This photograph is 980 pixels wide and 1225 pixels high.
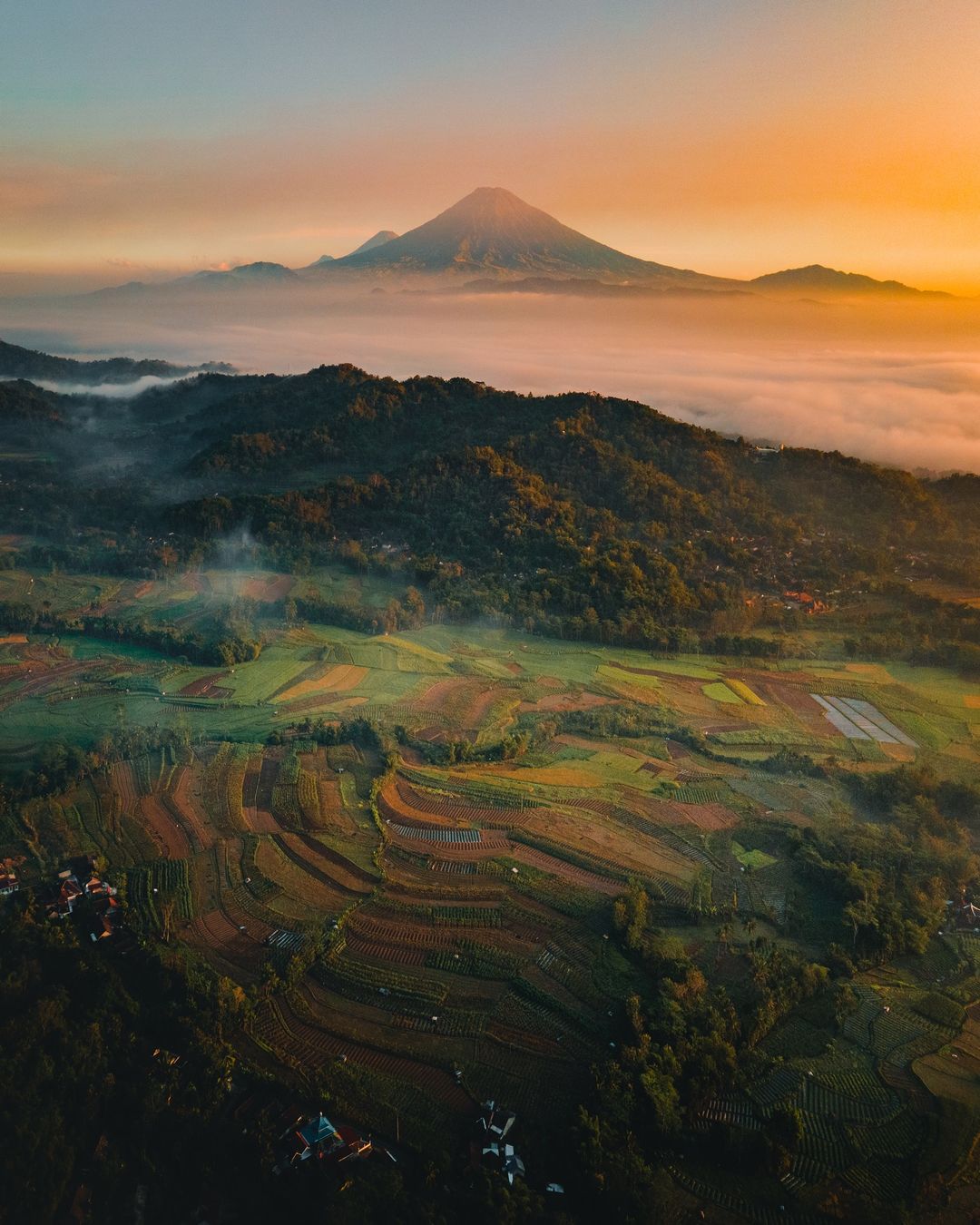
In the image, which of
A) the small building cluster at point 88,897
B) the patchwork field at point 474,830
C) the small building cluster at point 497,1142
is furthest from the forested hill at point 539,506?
the small building cluster at point 497,1142

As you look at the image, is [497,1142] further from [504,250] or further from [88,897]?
[504,250]

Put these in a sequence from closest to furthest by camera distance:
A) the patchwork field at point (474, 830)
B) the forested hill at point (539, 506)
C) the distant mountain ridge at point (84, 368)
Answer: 1. the patchwork field at point (474, 830)
2. the forested hill at point (539, 506)
3. the distant mountain ridge at point (84, 368)

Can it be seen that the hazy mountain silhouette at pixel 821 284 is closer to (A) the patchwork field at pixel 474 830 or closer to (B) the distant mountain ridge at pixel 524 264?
(B) the distant mountain ridge at pixel 524 264

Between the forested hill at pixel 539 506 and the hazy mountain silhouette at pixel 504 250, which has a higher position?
the hazy mountain silhouette at pixel 504 250

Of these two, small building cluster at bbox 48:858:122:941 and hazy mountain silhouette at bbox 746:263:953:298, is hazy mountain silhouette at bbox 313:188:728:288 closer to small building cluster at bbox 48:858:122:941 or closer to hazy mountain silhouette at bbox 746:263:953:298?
hazy mountain silhouette at bbox 746:263:953:298

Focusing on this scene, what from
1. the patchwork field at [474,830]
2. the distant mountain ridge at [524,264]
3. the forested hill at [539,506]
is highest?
the distant mountain ridge at [524,264]

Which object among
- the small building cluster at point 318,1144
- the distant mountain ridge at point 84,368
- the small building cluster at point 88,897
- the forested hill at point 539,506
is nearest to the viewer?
the small building cluster at point 318,1144

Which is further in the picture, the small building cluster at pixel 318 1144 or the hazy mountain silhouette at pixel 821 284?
the hazy mountain silhouette at pixel 821 284
